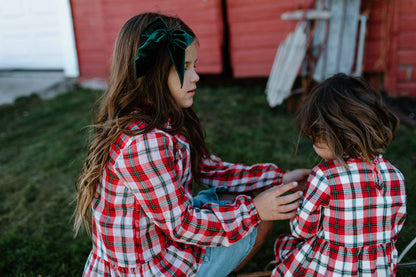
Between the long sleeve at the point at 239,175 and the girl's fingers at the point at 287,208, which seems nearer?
the girl's fingers at the point at 287,208

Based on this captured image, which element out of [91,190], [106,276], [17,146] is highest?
[91,190]

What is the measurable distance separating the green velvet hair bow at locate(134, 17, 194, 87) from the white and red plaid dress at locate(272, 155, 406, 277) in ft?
2.19

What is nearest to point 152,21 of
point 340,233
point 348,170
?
point 348,170

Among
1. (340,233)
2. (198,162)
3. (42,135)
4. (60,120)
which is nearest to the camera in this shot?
(340,233)

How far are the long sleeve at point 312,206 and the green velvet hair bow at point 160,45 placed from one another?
633 millimetres

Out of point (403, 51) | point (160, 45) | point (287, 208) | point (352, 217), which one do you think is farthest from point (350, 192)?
point (403, 51)

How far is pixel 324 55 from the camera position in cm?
391

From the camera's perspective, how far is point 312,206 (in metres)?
1.45

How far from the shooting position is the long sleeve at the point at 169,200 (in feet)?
4.40

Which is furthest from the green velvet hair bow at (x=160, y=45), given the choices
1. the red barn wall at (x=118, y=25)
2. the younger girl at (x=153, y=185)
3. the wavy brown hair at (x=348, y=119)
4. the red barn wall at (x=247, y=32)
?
the red barn wall at (x=118, y=25)

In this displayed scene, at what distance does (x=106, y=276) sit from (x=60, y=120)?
Answer: 3439 millimetres

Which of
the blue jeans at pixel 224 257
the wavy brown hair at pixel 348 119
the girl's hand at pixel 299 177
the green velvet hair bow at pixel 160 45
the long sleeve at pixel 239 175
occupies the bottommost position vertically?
the blue jeans at pixel 224 257

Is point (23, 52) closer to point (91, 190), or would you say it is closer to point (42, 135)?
point (42, 135)

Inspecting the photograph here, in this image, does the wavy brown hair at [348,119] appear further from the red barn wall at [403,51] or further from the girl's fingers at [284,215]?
the red barn wall at [403,51]
